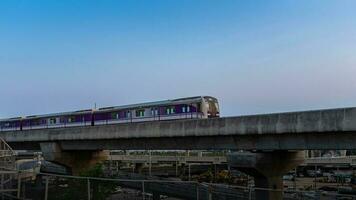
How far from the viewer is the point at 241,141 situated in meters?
28.2

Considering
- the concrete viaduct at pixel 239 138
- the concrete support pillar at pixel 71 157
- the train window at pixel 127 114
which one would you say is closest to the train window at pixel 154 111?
the train window at pixel 127 114

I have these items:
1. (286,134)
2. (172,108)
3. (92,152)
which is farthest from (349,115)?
(92,152)

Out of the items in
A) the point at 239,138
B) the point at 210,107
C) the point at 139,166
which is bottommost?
the point at 139,166

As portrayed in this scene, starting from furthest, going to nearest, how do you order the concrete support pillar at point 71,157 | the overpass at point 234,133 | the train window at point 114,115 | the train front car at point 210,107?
the train window at point 114,115
the concrete support pillar at point 71,157
the train front car at point 210,107
the overpass at point 234,133

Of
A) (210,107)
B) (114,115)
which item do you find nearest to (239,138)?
(210,107)

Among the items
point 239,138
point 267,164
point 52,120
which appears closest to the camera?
point 239,138

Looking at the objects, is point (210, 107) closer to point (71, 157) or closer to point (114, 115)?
point (114, 115)

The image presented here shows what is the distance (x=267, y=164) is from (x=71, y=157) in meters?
19.7

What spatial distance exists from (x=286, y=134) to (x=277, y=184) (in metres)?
10.7

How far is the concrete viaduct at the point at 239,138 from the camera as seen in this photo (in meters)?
23.3

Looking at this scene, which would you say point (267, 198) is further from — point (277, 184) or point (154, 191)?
point (154, 191)

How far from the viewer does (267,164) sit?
3409cm

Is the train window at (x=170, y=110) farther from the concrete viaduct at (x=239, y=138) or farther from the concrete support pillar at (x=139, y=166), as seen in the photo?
the concrete support pillar at (x=139, y=166)

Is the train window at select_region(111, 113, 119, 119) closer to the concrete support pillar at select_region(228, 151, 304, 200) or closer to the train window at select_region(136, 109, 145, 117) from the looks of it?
the train window at select_region(136, 109, 145, 117)
